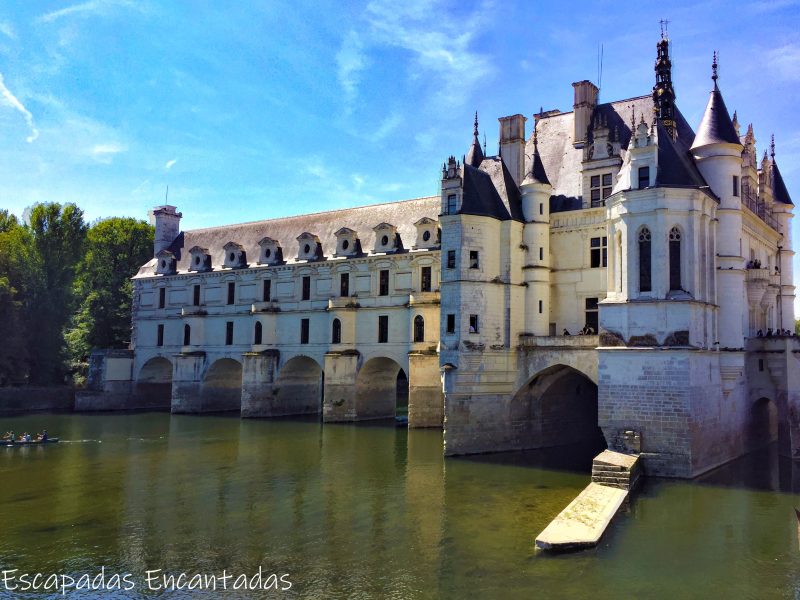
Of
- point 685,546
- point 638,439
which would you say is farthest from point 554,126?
point 685,546

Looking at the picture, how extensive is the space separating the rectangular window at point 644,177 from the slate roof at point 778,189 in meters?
14.7

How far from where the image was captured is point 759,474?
2377 centimetres

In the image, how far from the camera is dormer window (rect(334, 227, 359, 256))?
41.1 metres

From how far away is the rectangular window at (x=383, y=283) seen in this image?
129 ft

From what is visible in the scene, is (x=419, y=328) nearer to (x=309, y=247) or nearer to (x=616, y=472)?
(x=309, y=247)

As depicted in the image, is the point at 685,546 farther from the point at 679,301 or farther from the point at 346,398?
the point at 346,398

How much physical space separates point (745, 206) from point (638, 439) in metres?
11.8

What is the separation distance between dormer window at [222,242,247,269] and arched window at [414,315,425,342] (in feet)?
52.2

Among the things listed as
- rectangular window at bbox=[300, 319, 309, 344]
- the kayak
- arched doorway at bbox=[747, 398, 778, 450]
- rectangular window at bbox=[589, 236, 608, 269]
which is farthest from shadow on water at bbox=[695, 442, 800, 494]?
the kayak

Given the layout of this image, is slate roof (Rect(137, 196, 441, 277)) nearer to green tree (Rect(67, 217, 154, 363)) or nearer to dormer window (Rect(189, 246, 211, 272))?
dormer window (Rect(189, 246, 211, 272))

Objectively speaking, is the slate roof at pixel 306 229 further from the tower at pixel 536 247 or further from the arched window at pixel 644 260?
the arched window at pixel 644 260

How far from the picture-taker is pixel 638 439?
2284cm

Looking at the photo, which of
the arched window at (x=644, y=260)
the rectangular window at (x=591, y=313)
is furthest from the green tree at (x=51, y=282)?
the arched window at (x=644, y=260)

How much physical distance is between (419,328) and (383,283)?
4252 millimetres
